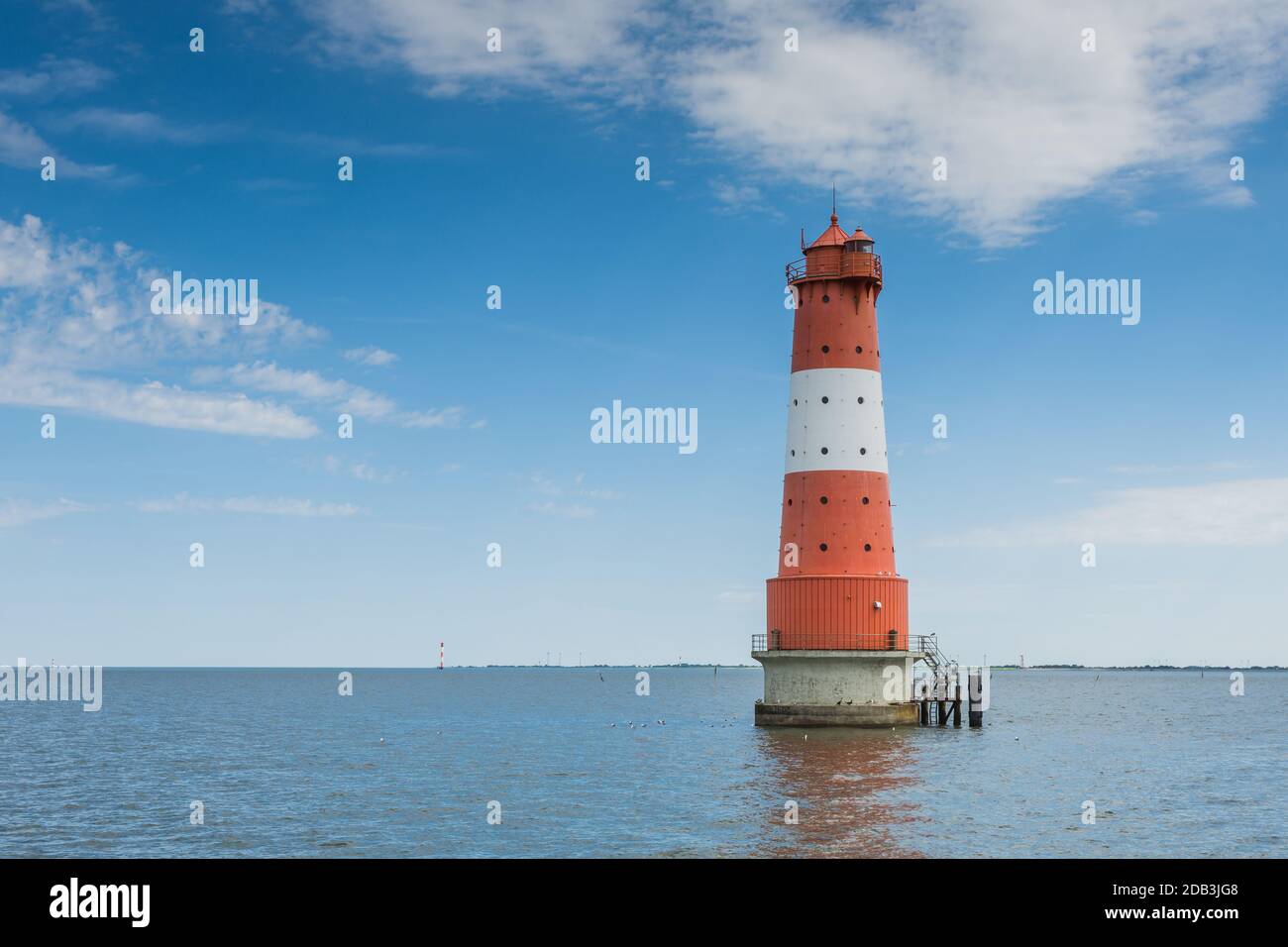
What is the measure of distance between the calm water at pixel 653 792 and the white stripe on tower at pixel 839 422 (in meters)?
12.4

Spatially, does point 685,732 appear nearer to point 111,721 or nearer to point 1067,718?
point 1067,718

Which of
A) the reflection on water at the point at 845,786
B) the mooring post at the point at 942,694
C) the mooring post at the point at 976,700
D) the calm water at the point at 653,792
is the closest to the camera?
the reflection on water at the point at 845,786

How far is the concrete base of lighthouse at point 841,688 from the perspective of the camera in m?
53.7

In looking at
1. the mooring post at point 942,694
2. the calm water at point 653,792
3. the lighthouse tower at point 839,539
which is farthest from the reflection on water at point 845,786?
the mooring post at point 942,694

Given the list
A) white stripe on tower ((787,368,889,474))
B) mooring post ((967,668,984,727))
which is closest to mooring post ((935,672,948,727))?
mooring post ((967,668,984,727))

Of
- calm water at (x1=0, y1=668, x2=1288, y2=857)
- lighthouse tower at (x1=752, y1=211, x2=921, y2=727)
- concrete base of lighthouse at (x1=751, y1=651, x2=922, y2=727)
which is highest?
lighthouse tower at (x1=752, y1=211, x2=921, y2=727)

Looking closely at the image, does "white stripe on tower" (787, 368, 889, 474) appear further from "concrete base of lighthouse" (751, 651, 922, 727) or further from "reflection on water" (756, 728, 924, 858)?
"reflection on water" (756, 728, 924, 858)

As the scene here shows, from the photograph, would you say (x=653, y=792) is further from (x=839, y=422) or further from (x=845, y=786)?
(x=839, y=422)

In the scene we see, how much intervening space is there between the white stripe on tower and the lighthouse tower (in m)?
0.05

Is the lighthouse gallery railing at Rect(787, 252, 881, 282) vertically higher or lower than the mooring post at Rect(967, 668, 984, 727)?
higher

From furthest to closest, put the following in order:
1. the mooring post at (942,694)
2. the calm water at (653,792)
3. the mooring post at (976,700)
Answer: the mooring post at (976,700) → the mooring post at (942,694) → the calm water at (653,792)

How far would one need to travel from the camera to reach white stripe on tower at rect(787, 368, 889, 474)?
53875mm

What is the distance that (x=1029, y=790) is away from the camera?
131 feet

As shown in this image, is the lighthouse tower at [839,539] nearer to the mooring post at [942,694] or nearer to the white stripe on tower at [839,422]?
the white stripe on tower at [839,422]
